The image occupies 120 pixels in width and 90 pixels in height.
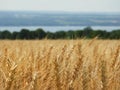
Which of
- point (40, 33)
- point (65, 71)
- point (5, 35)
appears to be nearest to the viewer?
point (65, 71)

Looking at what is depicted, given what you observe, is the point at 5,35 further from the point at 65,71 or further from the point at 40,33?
the point at 65,71

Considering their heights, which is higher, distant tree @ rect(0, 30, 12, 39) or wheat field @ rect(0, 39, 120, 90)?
wheat field @ rect(0, 39, 120, 90)

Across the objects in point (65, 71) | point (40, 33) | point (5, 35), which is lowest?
point (5, 35)

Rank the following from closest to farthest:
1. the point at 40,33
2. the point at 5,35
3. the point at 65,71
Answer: the point at 65,71
the point at 40,33
the point at 5,35

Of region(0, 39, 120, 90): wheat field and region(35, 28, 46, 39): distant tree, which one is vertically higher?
region(0, 39, 120, 90): wheat field

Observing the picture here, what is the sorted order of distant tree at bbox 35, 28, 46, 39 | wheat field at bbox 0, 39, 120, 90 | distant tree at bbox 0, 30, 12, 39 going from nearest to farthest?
1. wheat field at bbox 0, 39, 120, 90
2. distant tree at bbox 35, 28, 46, 39
3. distant tree at bbox 0, 30, 12, 39

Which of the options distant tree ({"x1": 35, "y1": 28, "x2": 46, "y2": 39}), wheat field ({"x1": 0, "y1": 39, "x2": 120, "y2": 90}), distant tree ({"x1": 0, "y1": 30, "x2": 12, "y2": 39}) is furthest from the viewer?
distant tree ({"x1": 0, "y1": 30, "x2": 12, "y2": 39})

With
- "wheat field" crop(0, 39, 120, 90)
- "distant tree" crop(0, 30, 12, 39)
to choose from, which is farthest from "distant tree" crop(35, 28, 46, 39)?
"wheat field" crop(0, 39, 120, 90)

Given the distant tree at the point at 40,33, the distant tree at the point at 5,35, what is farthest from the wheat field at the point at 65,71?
the distant tree at the point at 5,35

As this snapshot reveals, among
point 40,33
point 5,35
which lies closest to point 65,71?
point 40,33

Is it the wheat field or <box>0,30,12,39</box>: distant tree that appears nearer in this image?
the wheat field

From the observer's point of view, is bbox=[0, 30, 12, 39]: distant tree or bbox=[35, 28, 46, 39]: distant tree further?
bbox=[0, 30, 12, 39]: distant tree

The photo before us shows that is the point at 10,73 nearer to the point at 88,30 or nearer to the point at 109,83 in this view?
the point at 109,83

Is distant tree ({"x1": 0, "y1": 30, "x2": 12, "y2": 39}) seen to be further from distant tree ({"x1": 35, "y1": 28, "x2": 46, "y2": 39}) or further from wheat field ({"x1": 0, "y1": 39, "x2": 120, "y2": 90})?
wheat field ({"x1": 0, "y1": 39, "x2": 120, "y2": 90})
